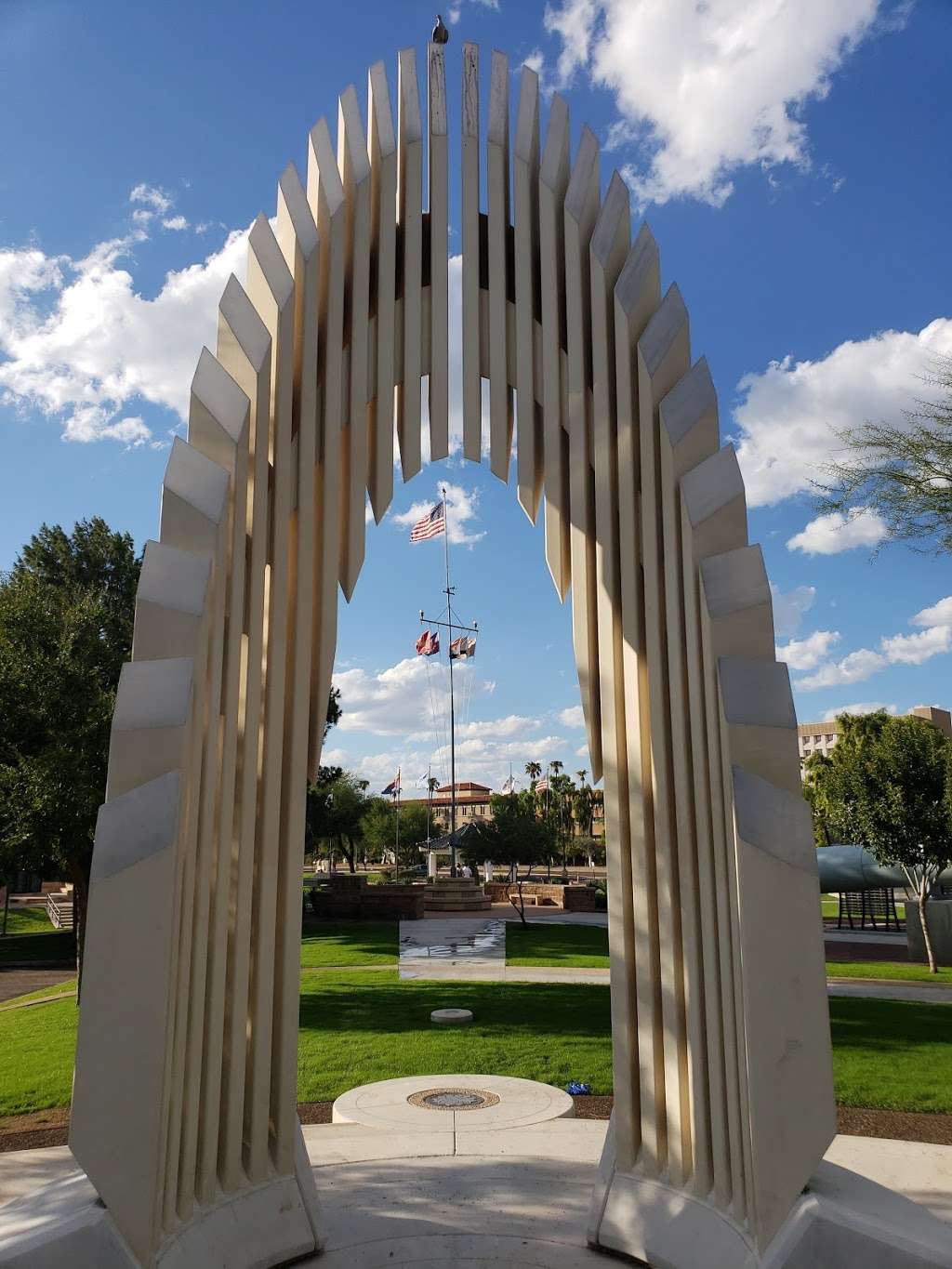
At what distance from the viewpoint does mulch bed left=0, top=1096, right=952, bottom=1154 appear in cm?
953

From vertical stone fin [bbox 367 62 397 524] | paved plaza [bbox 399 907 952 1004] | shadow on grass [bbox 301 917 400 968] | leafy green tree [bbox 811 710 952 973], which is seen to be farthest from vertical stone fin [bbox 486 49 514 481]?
shadow on grass [bbox 301 917 400 968]

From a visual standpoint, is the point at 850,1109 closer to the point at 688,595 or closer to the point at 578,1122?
the point at 578,1122

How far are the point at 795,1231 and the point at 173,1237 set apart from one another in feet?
10.9

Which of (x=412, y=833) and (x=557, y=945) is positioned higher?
(x=412, y=833)

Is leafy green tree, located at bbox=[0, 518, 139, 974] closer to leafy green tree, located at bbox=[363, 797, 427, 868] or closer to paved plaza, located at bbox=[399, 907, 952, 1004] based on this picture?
paved plaza, located at bbox=[399, 907, 952, 1004]

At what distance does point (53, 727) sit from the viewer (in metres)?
17.4

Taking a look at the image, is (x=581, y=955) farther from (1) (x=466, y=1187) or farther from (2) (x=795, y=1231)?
(2) (x=795, y=1231)

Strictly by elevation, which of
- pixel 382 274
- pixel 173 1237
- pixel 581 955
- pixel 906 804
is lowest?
pixel 581 955

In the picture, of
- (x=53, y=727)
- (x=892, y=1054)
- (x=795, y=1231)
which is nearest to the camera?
(x=795, y=1231)

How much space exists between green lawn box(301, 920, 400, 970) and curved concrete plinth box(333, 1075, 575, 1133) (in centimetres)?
1166

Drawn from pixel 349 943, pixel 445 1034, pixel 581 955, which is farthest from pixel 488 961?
pixel 445 1034

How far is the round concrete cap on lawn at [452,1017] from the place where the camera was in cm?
1502

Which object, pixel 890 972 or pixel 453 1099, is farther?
pixel 890 972

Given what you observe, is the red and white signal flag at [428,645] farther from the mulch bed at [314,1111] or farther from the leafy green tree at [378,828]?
the leafy green tree at [378,828]
